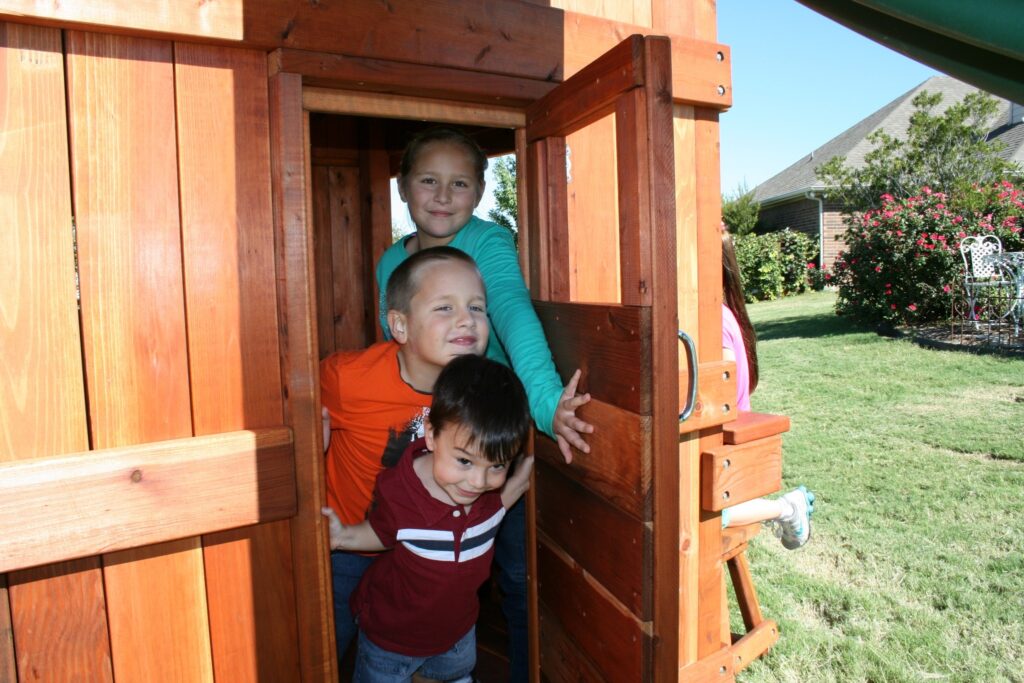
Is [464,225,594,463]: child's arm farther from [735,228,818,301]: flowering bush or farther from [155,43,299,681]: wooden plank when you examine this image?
[735,228,818,301]: flowering bush

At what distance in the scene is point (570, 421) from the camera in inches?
80.6

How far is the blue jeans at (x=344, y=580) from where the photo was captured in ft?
8.00

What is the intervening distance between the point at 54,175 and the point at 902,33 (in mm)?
1852

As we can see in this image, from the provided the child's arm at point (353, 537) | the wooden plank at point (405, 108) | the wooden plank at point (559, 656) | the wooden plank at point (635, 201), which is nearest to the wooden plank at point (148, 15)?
the wooden plank at point (405, 108)

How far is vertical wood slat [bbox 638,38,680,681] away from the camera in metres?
1.66

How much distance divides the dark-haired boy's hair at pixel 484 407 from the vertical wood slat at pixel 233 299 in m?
0.46

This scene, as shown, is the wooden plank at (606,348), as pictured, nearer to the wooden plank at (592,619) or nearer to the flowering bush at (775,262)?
the wooden plank at (592,619)

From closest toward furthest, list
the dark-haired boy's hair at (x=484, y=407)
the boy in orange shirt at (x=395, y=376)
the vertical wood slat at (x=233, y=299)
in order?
the vertical wood slat at (x=233, y=299)
the dark-haired boy's hair at (x=484, y=407)
the boy in orange shirt at (x=395, y=376)

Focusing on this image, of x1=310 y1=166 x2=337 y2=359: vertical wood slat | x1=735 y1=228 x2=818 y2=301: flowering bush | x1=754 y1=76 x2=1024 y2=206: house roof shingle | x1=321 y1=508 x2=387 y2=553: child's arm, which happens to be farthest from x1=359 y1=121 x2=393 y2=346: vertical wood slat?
x1=754 y1=76 x2=1024 y2=206: house roof shingle

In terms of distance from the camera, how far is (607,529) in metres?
1.99

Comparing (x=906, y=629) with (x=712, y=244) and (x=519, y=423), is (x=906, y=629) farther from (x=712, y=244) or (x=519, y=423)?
(x=519, y=423)

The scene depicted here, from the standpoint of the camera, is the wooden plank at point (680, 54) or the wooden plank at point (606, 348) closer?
the wooden plank at point (606, 348)

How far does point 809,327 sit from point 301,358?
542 inches

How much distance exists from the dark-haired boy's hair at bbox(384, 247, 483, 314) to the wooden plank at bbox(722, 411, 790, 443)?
121 centimetres
